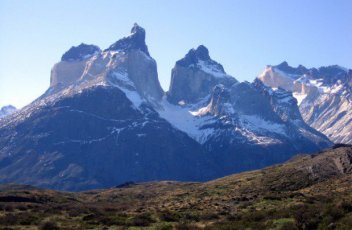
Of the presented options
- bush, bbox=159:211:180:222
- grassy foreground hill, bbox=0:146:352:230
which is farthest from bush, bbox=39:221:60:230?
bush, bbox=159:211:180:222

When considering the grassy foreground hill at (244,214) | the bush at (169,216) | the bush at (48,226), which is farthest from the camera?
the bush at (169,216)

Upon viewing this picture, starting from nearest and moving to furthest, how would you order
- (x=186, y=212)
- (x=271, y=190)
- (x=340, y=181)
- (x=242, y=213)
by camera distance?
(x=242, y=213) → (x=186, y=212) → (x=340, y=181) → (x=271, y=190)

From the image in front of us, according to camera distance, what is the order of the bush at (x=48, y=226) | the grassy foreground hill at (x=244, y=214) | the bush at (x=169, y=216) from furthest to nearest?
the bush at (x=169, y=216)
the bush at (x=48, y=226)
the grassy foreground hill at (x=244, y=214)

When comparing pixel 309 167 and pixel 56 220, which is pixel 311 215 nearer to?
pixel 56 220

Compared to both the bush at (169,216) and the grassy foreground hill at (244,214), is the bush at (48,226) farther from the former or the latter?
the bush at (169,216)

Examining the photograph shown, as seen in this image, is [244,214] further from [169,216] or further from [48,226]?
[48,226]

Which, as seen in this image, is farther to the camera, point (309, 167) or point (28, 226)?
point (309, 167)

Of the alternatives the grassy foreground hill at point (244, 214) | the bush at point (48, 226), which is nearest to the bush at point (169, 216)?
the grassy foreground hill at point (244, 214)

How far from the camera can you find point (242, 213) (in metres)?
66.2

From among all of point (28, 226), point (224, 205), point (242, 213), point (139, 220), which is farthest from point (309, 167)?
point (28, 226)

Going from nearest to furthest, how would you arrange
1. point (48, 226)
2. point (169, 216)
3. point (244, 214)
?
point (48, 226), point (244, 214), point (169, 216)

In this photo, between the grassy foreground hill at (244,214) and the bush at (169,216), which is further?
the bush at (169,216)

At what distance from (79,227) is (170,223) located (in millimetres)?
10232

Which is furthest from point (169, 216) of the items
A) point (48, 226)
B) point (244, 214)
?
point (48, 226)
